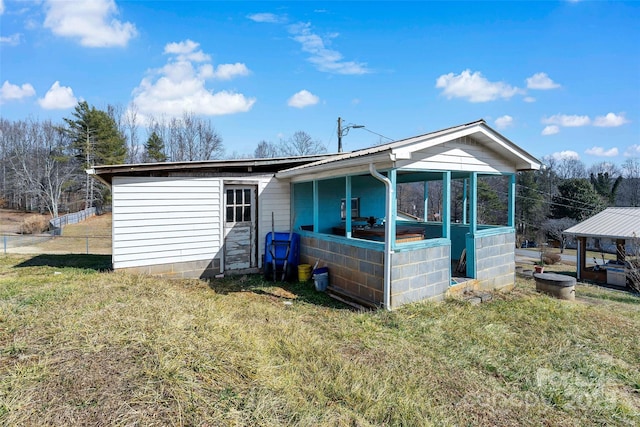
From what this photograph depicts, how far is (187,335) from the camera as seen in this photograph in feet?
10.9

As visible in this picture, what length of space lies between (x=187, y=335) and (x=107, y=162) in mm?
31708

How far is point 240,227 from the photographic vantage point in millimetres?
8164

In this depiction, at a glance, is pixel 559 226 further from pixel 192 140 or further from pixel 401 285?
pixel 192 140

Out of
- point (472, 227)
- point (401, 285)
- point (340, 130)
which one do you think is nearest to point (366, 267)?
point (401, 285)

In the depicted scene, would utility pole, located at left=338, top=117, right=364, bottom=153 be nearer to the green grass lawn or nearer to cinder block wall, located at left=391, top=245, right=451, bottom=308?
cinder block wall, located at left=391, top=245, right=451, bottom=308

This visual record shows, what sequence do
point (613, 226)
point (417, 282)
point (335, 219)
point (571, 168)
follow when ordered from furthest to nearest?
point (571, 168) < point (613, 226) < point (335, 219) < point (417, 282)

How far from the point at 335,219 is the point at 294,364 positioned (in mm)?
5745

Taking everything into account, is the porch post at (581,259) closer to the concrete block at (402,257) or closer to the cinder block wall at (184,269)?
the concrete block at (402,257)

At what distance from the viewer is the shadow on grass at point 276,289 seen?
20.2 ft

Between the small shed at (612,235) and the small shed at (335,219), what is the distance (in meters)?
11.9

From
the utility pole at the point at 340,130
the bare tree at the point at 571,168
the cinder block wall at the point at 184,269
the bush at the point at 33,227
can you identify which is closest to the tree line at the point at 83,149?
the bush at the point at 33,227

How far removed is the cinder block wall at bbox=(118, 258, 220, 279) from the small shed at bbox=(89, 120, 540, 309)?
2 centimetres

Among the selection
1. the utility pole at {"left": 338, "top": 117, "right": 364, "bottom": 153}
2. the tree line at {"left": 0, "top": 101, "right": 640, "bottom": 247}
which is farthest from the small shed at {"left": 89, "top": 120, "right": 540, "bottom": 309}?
the tree line at {"left": 0, "top": 101, "right": 640, "bottom": 247}

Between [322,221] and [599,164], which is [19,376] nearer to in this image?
[322,221]
